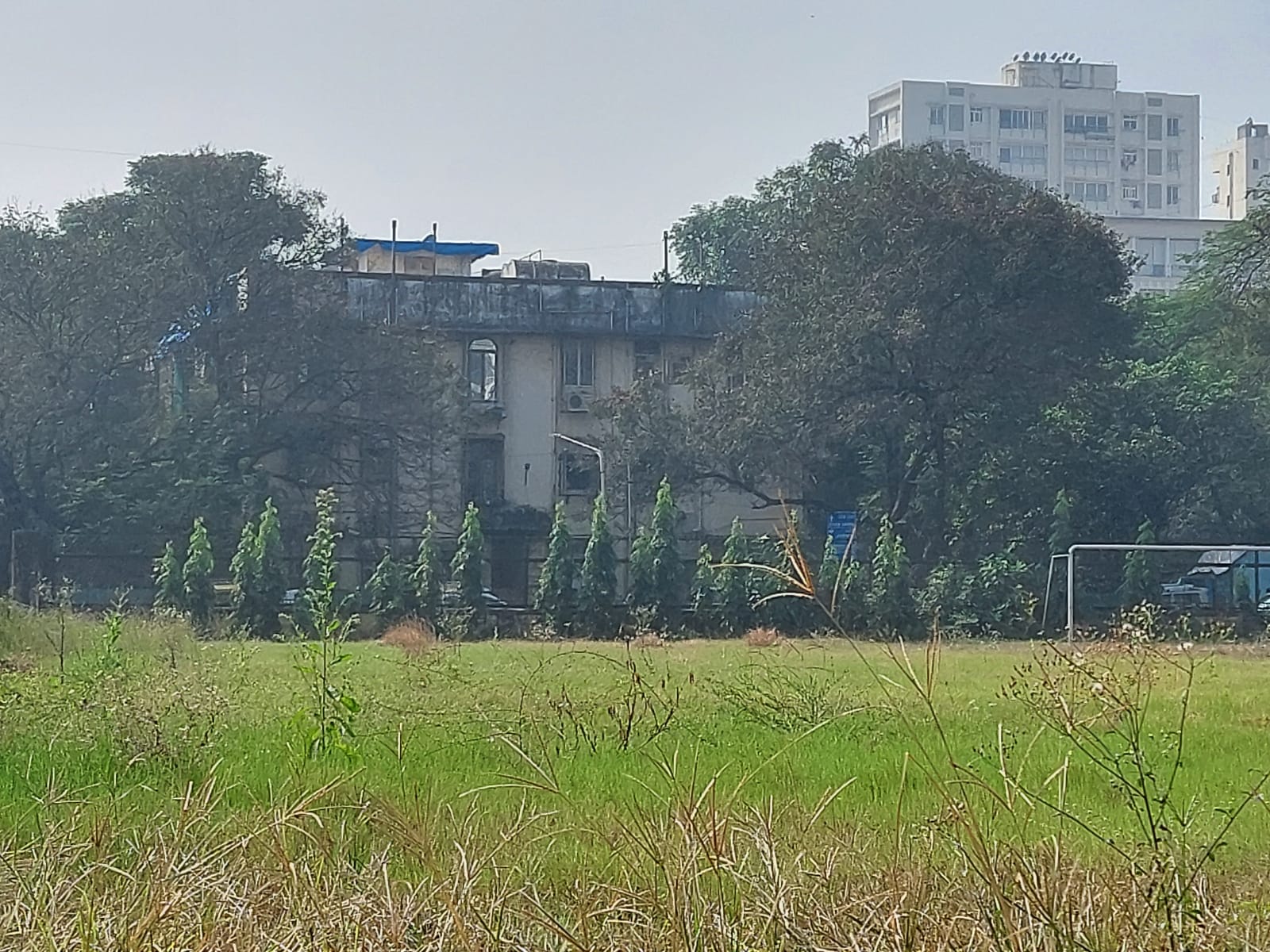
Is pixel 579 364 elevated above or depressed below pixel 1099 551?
above

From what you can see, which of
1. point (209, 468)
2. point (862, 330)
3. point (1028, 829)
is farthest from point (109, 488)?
point (1028, 829)

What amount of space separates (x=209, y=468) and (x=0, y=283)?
517 centimetres

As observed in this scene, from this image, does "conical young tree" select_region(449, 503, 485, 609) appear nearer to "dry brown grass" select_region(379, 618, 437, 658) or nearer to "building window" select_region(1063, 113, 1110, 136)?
"dry brown grass" select_region(379, 618, 437, 658)

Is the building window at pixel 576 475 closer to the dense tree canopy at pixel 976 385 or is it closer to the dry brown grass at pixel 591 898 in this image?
the dense tree canopy at pixel 976 385

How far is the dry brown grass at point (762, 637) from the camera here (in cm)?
2170

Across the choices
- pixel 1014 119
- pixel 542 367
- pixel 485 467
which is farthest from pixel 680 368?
pixel 1014 119

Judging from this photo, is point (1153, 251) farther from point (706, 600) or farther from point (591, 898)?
point (591, 898)

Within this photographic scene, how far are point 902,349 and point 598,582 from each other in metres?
7.35

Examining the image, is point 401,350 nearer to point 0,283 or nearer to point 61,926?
point 0,283

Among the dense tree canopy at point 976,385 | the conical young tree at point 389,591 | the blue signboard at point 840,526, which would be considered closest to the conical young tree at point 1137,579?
the dense tree canopy at point 976,385

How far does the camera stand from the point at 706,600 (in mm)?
28484

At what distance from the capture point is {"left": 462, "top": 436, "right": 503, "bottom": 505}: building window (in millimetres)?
37656

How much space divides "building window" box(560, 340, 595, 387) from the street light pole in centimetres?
126

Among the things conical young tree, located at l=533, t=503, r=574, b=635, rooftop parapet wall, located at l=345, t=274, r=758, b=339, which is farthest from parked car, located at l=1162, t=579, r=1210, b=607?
rooftop parapet wall, located at l=345, t=274, r=758, b=339
